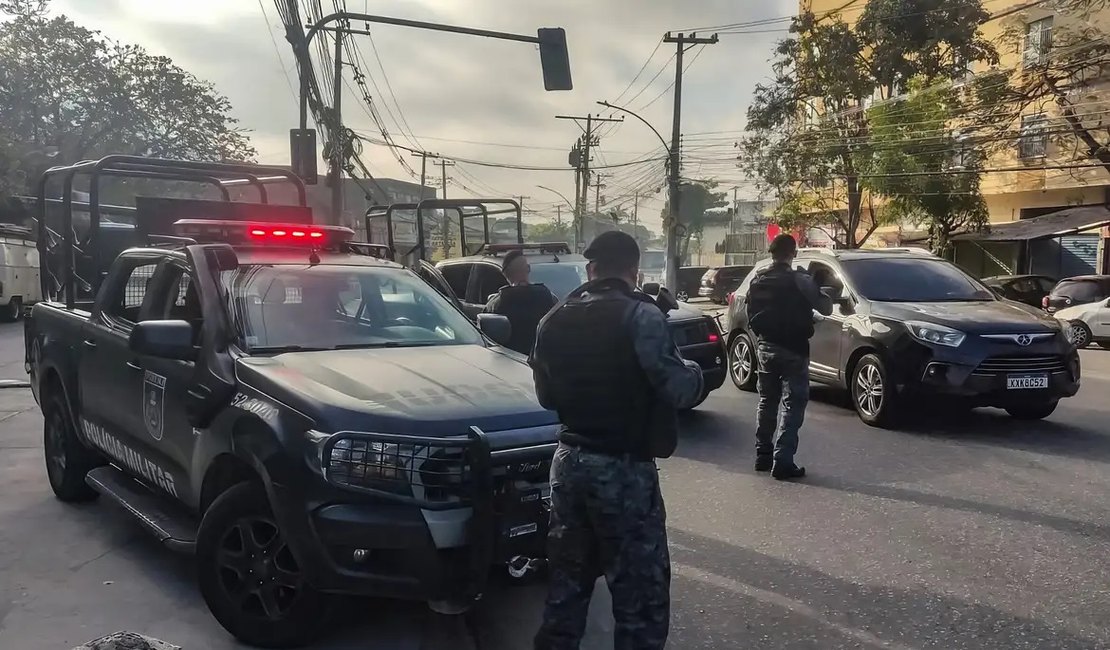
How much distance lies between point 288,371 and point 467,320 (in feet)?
4.72

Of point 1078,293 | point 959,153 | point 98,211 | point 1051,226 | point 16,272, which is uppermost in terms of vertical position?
point 959,153

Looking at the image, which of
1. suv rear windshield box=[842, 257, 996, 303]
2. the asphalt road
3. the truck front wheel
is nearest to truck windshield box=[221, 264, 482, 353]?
the truck front wheel

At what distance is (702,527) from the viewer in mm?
5172

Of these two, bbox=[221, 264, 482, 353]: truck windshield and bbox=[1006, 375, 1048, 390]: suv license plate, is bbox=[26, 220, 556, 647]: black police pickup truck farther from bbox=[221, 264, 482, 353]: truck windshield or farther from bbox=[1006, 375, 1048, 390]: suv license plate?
bbox=[1006, 375, 1048, 390]: suv license plate

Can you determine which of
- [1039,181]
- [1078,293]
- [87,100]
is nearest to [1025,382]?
[1078,293]

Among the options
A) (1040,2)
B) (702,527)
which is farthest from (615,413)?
(1040,2)

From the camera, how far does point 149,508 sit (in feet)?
14.5

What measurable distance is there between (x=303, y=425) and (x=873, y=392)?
242 inches

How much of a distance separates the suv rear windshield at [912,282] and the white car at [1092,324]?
926cm

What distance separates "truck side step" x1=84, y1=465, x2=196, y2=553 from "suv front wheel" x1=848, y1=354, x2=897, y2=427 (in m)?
5.94

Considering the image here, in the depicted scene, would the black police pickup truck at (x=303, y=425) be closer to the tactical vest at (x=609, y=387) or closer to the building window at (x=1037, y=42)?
the tactical vest at (x=609, y=387)

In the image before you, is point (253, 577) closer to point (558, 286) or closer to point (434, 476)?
point (434, 476)

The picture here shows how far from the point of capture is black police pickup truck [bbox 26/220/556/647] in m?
3.21

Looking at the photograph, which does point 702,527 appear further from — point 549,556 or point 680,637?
point 549,556
